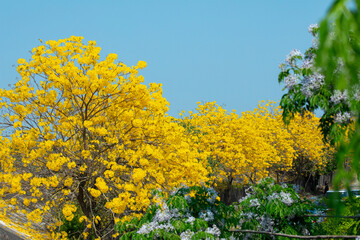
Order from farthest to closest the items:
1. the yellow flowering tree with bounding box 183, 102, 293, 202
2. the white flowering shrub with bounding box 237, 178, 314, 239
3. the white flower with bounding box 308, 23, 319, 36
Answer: the yellow flowering tree with bounding box 183, 102, 293, 202
the white flower with bounding box 308, 23, 319, 36
the white flowering shrub with bounding box 237, 178, 314, 239

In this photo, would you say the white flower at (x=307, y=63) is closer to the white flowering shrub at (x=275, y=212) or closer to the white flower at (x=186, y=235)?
the white flowering shrub at (x=275, y=212)

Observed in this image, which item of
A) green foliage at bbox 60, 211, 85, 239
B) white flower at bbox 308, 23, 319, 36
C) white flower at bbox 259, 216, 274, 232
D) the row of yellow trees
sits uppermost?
white flower at bbox 308, 23, 319, 36

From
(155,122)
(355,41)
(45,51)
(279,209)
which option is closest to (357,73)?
(355,41)

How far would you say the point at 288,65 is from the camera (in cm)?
877

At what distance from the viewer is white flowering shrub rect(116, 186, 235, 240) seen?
7312 mm

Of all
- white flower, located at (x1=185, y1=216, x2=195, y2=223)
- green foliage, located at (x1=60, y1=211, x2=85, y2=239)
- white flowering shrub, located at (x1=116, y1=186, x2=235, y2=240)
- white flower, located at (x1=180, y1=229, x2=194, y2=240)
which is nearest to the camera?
white flower, located at (x1=180, y1=229, x2=194, y2=240)

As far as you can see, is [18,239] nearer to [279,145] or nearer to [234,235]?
[234,235]

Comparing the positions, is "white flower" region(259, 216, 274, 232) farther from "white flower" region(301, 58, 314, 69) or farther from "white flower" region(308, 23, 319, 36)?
"white flower" region(308, 23, 319, 36)

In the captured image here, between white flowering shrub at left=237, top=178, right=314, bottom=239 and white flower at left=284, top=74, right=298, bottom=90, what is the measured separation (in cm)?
207

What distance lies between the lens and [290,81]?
857cm

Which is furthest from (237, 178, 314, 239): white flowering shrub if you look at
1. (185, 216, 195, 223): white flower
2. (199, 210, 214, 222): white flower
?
(185, 216, 195, 223): white flower

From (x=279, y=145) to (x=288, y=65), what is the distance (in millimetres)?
19842

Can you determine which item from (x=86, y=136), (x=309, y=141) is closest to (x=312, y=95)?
(x=86, y=136)

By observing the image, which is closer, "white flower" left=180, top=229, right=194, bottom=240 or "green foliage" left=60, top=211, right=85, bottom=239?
"white flower" left=180, top=229, right=194, bottom=240
